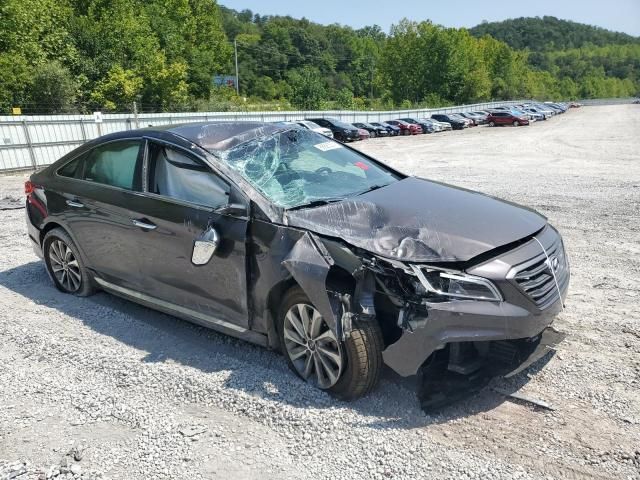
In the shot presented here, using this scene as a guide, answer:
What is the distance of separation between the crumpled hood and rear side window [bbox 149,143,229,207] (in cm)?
68

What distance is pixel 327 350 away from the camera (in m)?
3.35

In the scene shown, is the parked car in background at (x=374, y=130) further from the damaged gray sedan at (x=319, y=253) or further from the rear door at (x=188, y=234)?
the rear door at (x=188, y=234)

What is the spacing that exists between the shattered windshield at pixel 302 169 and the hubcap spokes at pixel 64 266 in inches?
88.8

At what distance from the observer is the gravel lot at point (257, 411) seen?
2807mm

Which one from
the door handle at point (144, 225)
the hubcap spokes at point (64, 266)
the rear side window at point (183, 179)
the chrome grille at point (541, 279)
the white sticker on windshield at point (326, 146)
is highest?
the white sticker on windshield at point (326, 146)

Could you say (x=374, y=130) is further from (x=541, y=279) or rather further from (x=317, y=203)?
(x=541, y=279)

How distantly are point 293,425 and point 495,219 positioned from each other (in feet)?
6.13

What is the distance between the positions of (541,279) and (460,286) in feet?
1.90

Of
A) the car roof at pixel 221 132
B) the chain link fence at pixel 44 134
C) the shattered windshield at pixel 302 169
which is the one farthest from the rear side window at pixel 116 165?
the chain link fence at pixel 44 134

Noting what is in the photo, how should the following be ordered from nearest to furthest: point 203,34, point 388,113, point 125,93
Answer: point 125,93
point 388,113
point 203,34

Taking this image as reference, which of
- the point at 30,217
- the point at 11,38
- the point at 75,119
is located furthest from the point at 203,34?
the point at 30,217

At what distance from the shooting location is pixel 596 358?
12.3 ft

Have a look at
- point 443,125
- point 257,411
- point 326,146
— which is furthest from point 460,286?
point 443,125

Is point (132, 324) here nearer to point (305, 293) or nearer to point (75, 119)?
point (305, 293)
